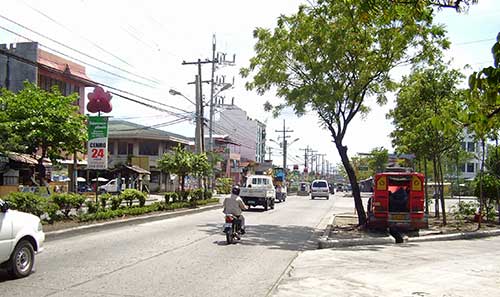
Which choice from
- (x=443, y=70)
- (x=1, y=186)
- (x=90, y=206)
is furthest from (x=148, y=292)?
(x=1, y=186)

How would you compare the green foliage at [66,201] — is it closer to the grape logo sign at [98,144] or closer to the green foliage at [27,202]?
the green foliage at [27,202]

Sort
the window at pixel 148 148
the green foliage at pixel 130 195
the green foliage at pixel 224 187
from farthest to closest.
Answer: the window at pixel 148 148
the green foliage at pixel 224 187
the green foliage at pixel 130 195

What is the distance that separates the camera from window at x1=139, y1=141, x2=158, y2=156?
60.5 metres

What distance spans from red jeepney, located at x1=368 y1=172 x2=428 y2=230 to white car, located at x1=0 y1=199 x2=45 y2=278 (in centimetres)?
1194

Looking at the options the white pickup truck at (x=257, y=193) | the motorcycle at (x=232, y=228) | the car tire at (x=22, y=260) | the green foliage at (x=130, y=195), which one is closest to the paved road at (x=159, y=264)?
the car tire at (x=22, y=260)

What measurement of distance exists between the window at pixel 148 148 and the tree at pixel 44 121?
41.3m

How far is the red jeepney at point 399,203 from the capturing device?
1773 centimetres

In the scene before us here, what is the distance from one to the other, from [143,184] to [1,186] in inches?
846

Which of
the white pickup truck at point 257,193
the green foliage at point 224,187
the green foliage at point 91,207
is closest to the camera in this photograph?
the green foliage at point 91,207

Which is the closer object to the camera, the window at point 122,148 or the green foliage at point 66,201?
the green foliage at point 66,201

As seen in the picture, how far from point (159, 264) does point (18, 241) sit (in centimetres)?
290

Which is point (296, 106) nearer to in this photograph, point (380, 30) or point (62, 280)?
point (380, 30)

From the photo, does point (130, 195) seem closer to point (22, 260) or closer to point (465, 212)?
point (22, 260)

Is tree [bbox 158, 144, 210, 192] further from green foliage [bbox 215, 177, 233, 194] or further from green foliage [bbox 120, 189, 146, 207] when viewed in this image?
green foliage [bbox 215, 177, 233, 194]
